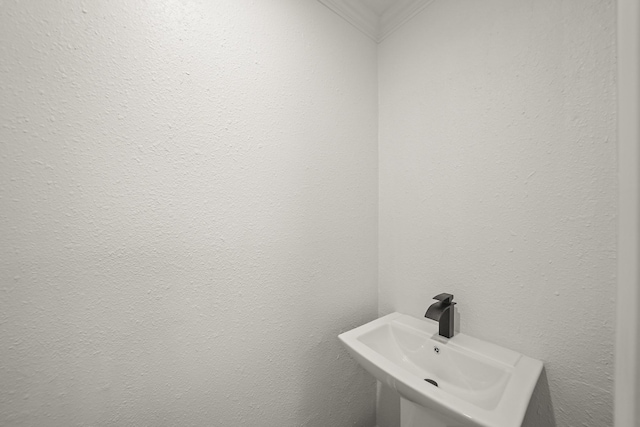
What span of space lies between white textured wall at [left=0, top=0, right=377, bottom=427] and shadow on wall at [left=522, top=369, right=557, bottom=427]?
665 millimetres

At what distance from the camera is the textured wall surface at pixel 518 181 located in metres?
0.73

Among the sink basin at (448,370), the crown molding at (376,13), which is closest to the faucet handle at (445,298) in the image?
the sink basin at (448,370)

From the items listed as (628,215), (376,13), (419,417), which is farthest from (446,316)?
(376,13)

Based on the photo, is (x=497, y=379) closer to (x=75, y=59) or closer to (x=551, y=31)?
(x=551, y=31)

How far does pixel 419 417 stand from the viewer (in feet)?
2.92

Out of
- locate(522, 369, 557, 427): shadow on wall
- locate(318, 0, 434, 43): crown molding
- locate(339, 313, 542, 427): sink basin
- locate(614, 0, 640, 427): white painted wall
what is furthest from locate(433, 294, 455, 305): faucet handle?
locate(318, 0, 434, 43): crown molding

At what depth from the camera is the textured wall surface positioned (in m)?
0.73

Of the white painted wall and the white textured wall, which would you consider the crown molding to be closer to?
the white textured wall

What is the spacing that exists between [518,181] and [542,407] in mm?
733

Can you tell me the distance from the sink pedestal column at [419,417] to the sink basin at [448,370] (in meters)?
0.01

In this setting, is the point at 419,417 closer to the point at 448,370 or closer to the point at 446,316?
the point at 448,370

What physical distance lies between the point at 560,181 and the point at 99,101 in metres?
1.33

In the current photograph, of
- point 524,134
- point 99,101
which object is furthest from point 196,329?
point 524,134

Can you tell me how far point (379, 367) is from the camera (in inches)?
31.2
